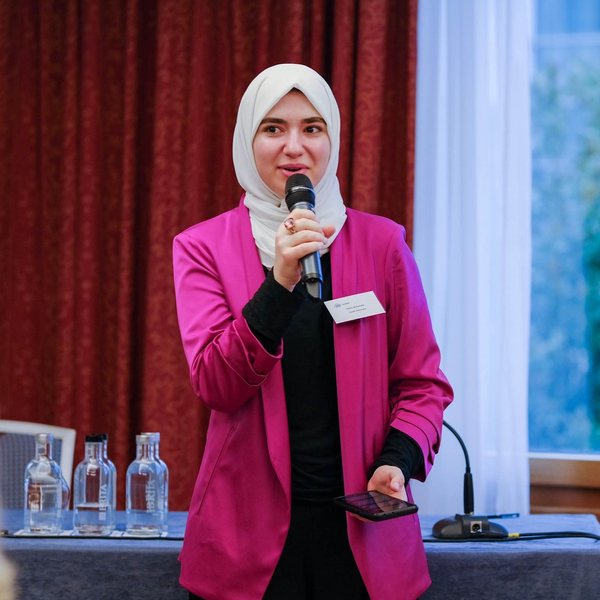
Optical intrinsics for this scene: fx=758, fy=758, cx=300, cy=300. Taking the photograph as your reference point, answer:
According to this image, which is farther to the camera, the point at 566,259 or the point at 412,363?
the point at 566,259

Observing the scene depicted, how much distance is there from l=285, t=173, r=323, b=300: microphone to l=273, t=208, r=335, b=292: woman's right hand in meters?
0.01

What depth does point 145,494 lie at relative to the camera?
1.83 m

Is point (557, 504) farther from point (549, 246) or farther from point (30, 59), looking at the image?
point (30, 59)

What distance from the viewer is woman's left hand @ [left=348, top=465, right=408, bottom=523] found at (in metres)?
1.21

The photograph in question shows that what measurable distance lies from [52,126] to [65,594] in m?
2.21

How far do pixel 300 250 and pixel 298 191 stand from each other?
0.15 m

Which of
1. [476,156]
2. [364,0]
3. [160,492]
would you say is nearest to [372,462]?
[160,492]

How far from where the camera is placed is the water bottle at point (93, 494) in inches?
71.0

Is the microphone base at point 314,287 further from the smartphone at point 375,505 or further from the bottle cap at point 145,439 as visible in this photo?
the bottle cap at point 145,439

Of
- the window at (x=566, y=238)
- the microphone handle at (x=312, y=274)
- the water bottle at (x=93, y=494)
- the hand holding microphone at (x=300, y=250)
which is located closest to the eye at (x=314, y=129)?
the hand holding microphone at (x=300, y=250)

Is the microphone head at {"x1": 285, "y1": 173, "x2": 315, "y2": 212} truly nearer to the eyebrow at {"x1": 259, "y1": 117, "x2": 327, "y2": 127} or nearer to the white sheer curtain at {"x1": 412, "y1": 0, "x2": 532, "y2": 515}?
the eyebrow at {"x1": 259, "y1": 117, "x2": 327, "y2": 127}

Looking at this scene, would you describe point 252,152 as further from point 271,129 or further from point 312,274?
point 312,274

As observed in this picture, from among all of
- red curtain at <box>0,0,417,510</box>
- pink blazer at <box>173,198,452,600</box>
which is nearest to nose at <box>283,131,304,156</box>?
pink blazer at <box>173,198,452,600</box>

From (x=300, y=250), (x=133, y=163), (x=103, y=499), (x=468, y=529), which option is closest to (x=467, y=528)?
(x=468, y=529)
